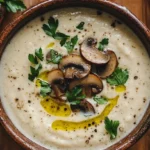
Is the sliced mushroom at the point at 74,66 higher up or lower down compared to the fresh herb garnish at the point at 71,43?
lower down

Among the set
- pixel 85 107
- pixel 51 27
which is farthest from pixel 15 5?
pixel 85 107

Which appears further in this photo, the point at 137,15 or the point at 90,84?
the point at 137,15

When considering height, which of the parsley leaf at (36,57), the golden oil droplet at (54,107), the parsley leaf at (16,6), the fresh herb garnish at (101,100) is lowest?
the golden oil droplet at (54,107)

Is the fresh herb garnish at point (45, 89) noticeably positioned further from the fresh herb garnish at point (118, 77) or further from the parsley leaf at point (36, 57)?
the fresh herb garnish at point (118, 77)

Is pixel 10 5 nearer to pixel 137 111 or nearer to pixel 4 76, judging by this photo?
pixel 4 76

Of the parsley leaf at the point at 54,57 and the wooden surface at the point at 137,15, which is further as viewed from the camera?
the wooden surface at the point at 137,15

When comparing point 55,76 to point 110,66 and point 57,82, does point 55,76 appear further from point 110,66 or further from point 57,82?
point 110,66

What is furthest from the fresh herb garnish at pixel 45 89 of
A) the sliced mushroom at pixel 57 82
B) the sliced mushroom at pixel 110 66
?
the sliced mushroom at pixel 110 66
